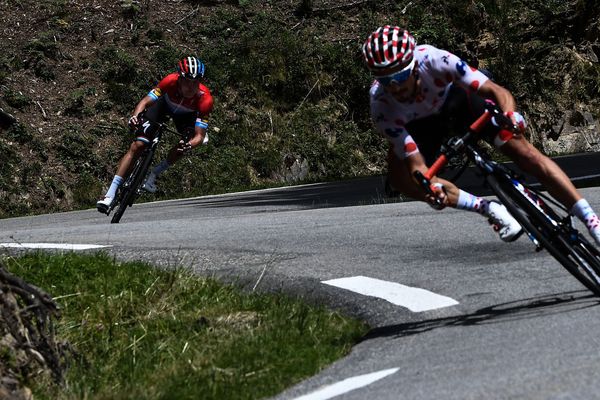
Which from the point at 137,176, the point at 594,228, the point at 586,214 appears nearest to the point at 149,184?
the point at 137,176

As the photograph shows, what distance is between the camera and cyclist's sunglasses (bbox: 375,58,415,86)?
Answer: 22.8 ft

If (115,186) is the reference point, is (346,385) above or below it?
above

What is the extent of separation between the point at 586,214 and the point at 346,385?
2.07 m

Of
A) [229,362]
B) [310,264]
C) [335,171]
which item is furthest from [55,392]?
[335,171]

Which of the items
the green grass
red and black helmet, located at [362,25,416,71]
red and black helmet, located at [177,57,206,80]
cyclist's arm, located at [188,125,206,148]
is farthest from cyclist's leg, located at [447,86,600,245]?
cyclist's arm, located at [188,125,206,148]

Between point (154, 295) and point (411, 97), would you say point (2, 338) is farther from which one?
point (411, 97)

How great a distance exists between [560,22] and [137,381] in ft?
79.5

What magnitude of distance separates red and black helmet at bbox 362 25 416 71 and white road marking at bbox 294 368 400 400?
1878mm

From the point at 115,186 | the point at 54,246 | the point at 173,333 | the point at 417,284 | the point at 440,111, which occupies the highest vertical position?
the point at 440,111

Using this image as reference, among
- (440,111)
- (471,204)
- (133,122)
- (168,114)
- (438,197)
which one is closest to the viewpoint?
(438,197)

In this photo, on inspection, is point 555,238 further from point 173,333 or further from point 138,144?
point 138,144

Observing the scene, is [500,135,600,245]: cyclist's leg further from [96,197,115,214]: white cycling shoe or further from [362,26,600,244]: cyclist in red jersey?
[96,197,115,214]: white cycling shoe

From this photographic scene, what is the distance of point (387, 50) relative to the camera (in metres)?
6.83

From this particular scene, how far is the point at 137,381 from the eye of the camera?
6.92 metres
